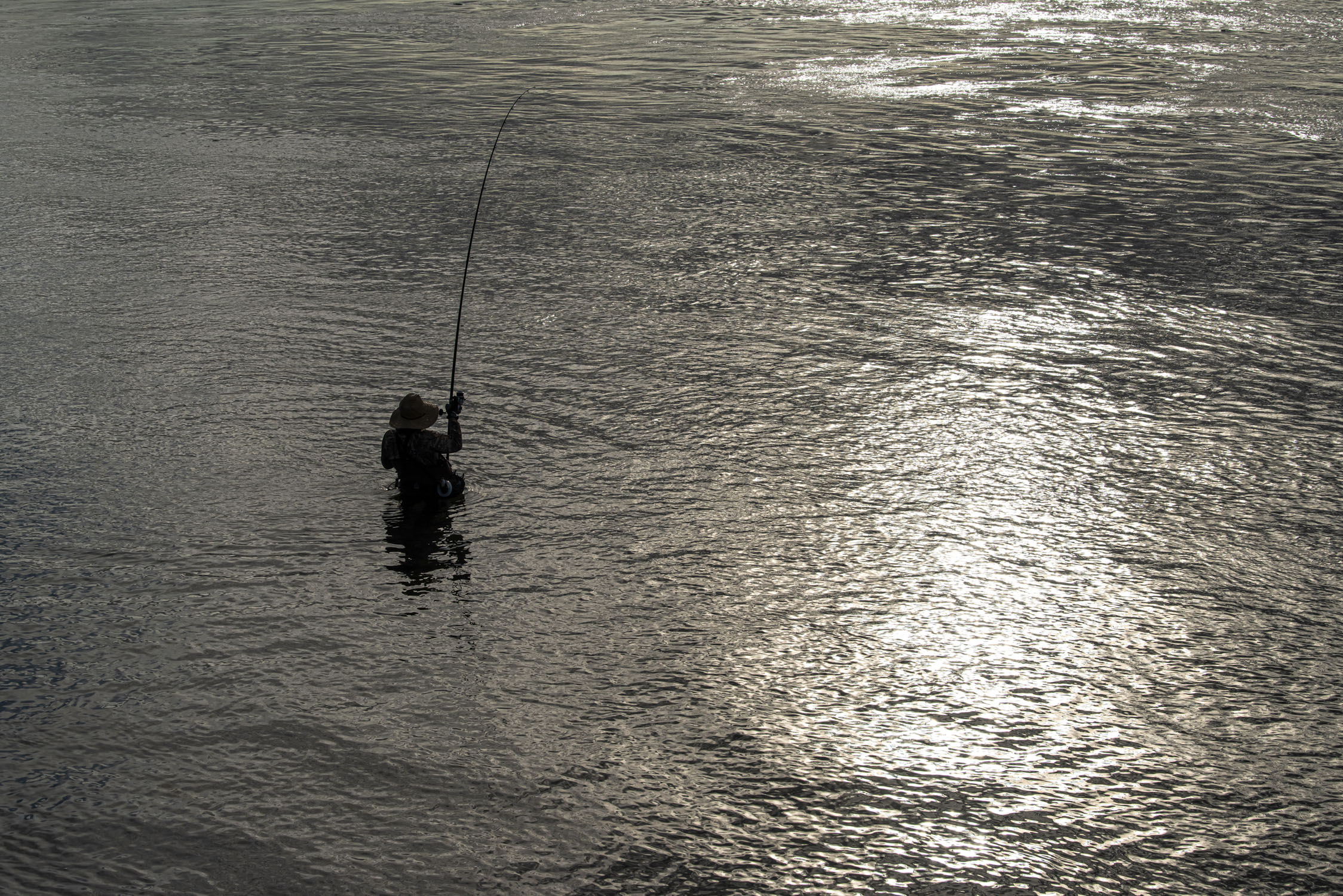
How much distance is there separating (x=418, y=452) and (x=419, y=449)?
0.05ft

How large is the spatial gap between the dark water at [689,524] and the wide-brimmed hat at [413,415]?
0.38 meters

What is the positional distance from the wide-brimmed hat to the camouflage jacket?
30 millimetres

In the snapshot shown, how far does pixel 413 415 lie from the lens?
5.09 m

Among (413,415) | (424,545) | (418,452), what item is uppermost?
(413,415)

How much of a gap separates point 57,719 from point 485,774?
1.42 metres

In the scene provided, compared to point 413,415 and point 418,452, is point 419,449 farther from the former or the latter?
point 413,415

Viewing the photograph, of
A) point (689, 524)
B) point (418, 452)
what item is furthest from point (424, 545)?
point (689, 524)

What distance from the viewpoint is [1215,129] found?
11.3 m

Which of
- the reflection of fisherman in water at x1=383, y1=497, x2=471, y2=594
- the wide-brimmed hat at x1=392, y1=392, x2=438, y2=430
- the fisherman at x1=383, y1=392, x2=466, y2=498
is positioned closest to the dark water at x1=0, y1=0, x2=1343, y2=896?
the reflection of fisherman in water at x1=383, y1=497, x2=471, y2=594

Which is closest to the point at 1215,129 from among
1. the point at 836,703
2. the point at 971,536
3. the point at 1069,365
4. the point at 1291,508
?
the point at 1069,365

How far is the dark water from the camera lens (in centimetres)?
350

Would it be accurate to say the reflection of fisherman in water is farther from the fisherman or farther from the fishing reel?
the fishing reel

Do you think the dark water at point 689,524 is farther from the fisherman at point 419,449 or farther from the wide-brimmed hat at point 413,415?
the wide-brimmed hat at point 413,415

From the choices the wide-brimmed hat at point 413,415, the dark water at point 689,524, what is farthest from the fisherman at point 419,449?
the dark water at point 689,524
